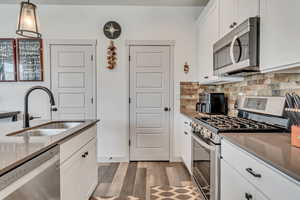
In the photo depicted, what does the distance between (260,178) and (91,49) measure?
3.49 m

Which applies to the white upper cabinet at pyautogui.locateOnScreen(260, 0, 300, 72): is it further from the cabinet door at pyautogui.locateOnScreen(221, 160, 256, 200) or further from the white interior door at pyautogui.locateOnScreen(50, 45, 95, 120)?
the white interior door at pyautogui.locateOnScreen(50, 45, 95, 120)

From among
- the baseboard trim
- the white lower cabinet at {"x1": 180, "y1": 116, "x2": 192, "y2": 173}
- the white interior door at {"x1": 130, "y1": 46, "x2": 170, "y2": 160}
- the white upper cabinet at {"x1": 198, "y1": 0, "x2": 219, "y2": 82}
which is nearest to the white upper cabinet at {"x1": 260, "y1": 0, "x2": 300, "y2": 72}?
the white upper cabinet at {"x1": 198, "y1": 0, "x2": 219, "y2": 82}

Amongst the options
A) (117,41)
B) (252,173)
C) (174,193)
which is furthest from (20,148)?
(117,41)

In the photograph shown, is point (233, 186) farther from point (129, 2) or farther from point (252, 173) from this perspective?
point (129, 2)

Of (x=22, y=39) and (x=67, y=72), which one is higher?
(x=22, y=39)

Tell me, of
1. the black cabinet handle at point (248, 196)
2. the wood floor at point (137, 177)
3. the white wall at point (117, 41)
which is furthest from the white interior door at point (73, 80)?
the black cabinet handle at point (248, 196)

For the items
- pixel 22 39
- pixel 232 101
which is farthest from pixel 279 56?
pixel 22 39

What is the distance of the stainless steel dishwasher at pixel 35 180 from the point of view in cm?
98

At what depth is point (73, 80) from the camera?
4.01 m

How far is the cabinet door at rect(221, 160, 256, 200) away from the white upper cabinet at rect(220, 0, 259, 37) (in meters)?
1.23

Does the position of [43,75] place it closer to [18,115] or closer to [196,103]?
[18,115]

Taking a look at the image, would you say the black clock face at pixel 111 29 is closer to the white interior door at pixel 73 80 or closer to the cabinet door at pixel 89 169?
the white interior door at pixel 73 80

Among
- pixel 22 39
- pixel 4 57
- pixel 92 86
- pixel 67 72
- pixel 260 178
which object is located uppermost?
pixel 22 39

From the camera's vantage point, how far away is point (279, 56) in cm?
150
